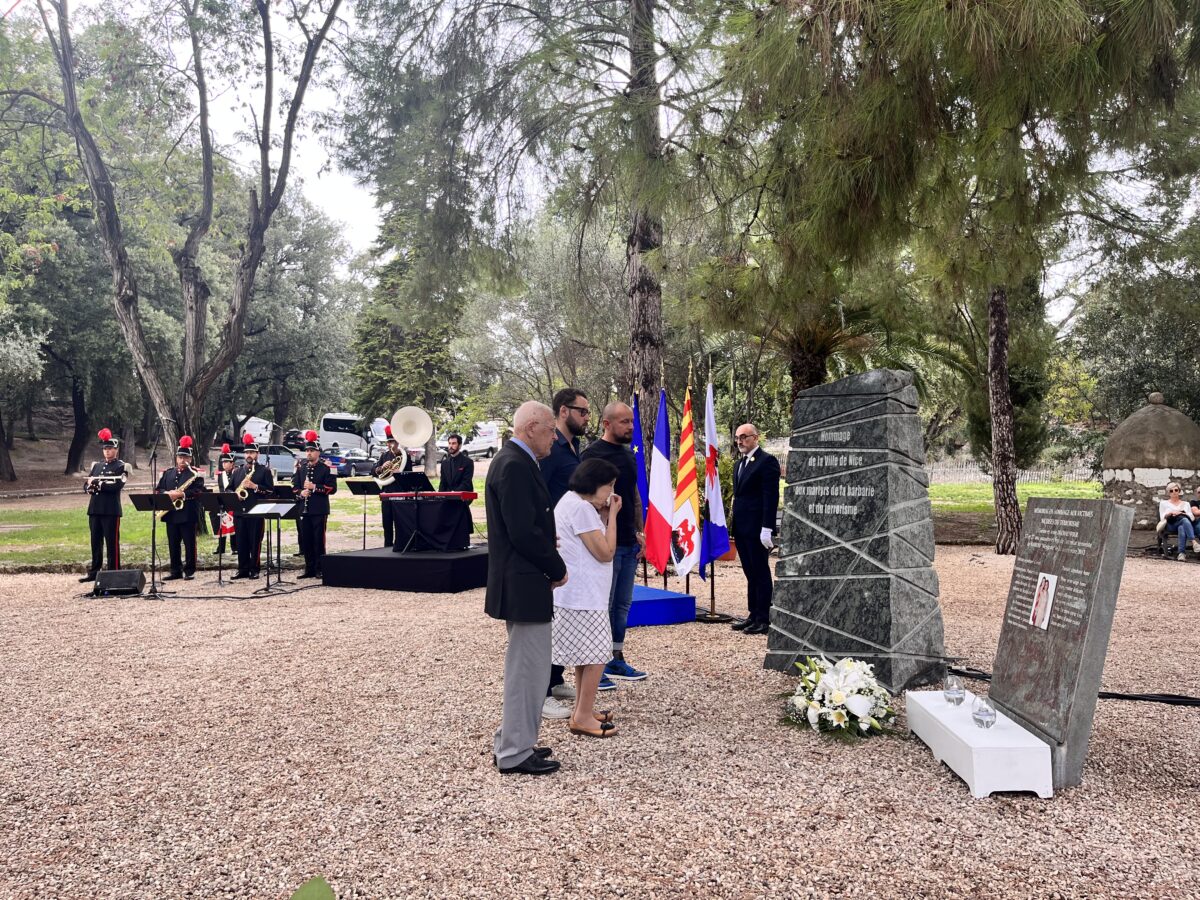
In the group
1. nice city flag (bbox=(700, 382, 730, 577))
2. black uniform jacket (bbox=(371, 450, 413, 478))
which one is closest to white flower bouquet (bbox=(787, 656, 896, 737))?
nice city flag (bbox=(700, 382, 730, 577))

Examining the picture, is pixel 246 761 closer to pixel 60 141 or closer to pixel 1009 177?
pixel 1009 177

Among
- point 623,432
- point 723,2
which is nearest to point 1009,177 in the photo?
point 723,2

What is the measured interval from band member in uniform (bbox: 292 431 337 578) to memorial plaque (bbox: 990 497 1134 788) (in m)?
9.18

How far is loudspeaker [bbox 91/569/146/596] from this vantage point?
391 inches

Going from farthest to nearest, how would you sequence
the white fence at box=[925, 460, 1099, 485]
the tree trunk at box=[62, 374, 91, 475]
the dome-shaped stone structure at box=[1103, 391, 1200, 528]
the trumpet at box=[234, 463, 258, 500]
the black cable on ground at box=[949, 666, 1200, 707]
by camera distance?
the white fence at box=[925, 460, 1099, 485] < the tree trunk at box=[62, 374, 91, 475] < the dome-shaped stone structure at box=[1103, 391, 1200, 528] < the trumpet at box=[234, 463, 258, 500] < the black cable on ground at box=[949, 666, 1200, 707]

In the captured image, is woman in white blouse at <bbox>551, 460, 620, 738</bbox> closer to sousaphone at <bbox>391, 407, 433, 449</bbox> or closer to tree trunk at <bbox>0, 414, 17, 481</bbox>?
sousaphone at <bbox>391, 407, 433, 449</bbox>

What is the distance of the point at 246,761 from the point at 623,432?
9.47 ft

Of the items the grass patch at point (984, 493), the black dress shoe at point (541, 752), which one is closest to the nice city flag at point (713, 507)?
the black dress shoe at point (541, 752)

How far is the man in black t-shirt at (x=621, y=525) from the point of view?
5.61 meters

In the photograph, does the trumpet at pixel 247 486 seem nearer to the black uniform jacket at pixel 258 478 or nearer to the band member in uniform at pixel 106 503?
the black uniform jacket at pixel 258 478

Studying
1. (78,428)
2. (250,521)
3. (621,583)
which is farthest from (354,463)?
(621,583)

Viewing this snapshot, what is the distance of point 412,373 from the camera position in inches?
1400

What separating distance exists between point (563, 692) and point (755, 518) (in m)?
2.76

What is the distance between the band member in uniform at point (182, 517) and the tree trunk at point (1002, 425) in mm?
11275
